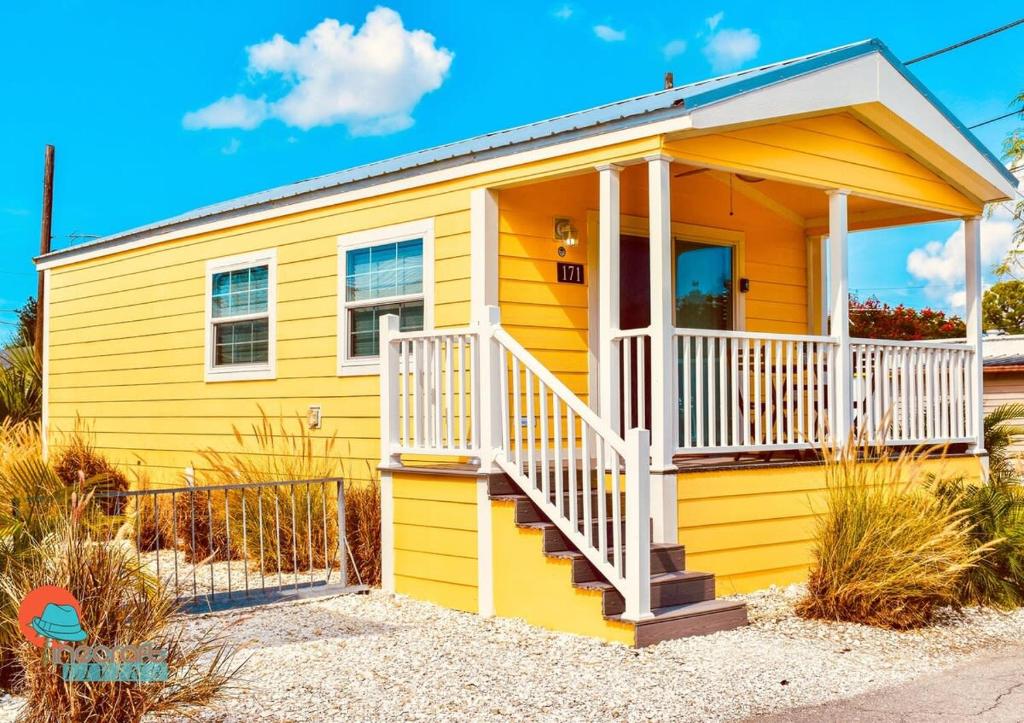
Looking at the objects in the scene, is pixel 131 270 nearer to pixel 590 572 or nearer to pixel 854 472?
pixel 590 572

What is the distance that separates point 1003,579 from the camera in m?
8.02

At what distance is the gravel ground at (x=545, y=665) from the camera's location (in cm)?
530

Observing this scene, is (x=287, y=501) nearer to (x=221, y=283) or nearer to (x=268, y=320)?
(x=268, y=320)

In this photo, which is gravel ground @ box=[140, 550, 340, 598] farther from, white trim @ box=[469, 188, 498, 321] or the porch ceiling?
the porch ceiling

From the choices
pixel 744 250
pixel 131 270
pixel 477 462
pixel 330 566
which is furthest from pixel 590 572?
pixel 131 270

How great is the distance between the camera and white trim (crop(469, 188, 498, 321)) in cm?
857

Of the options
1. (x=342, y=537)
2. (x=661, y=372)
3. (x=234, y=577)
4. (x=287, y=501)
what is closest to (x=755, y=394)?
(x=661, y=372)

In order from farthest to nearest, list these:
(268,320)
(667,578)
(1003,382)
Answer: (1003,382)
(268,320)
(667,578)

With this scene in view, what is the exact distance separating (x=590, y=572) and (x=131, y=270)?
800 centimetres

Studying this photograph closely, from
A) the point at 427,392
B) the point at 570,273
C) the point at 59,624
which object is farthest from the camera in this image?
the point at 570,273

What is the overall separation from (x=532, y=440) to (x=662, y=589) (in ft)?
4.06

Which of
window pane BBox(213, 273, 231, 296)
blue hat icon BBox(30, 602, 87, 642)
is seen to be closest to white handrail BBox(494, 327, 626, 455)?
blue hat icon BBox(30, 602, 87, 642)

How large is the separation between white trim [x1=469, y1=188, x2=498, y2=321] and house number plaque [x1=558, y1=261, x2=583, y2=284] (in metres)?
0.71

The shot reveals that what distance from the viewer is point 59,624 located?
14.2 ft
